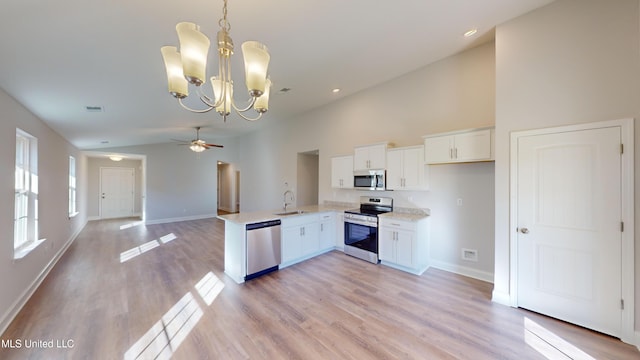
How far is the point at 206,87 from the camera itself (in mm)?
3535

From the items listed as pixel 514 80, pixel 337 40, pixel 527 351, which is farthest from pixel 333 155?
pixel 527 351

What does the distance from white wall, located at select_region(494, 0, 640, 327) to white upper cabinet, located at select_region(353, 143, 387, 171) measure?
1.70 m

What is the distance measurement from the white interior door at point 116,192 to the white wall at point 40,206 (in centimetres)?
404

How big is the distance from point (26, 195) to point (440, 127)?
19.9ft

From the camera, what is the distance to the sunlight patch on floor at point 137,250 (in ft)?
14.5

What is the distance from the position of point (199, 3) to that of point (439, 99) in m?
3.47

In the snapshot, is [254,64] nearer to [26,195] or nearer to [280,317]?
[280,317]

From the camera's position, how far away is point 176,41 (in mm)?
2312

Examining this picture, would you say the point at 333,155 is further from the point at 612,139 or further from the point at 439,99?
the point at 612,139

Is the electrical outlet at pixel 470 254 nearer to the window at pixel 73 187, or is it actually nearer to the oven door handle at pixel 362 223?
the oven door handle at pixel 362 223

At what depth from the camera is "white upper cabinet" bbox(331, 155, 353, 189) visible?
4.75m

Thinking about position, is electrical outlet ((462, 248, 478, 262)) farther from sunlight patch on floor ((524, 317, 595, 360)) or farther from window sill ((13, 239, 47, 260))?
window sill ((13, 239, 47, 260))

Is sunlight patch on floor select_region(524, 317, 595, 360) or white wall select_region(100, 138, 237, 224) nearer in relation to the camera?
sunlight patch on floor select_region(524, 317, 595, 360)

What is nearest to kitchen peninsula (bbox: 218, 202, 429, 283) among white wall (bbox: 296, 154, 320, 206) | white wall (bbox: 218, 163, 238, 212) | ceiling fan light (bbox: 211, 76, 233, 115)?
ceiling fan light (bbox: 211, 76, 233, 115)
